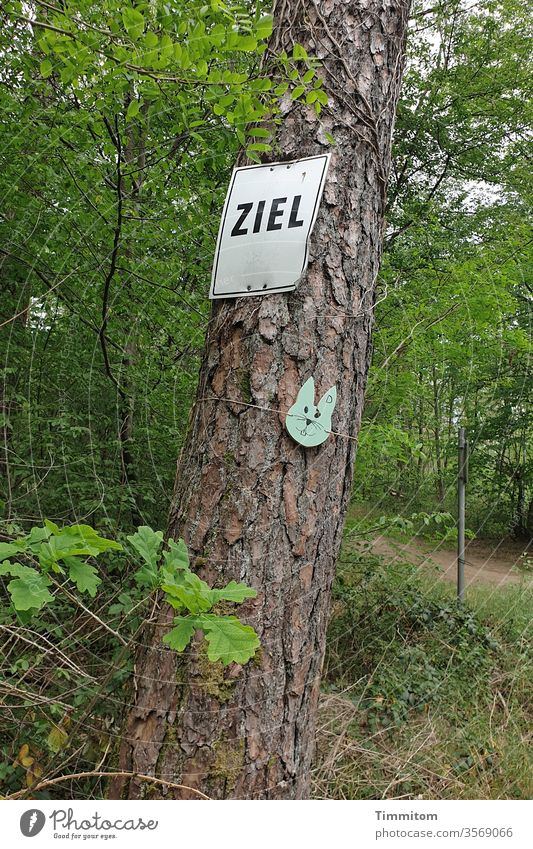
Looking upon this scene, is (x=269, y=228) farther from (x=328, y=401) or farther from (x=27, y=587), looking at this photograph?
(x=27, y=587)

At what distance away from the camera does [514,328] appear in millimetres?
3043

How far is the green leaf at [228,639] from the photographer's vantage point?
0.78 meters

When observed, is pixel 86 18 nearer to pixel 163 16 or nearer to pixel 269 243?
pixel 163 16

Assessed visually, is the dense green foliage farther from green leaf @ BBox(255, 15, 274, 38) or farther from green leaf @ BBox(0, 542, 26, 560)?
green leaf @ BBox(255, 15, 274, 38)

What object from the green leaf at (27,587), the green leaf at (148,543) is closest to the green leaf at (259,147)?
the green leaf at (148,543)

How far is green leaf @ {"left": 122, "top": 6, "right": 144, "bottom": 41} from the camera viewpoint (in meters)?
1.02

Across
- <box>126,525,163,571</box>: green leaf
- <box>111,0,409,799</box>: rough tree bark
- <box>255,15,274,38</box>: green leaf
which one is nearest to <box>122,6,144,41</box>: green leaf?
<box>255,15,274,38</box>: green leaf

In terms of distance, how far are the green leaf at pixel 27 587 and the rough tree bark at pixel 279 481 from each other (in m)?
0.33

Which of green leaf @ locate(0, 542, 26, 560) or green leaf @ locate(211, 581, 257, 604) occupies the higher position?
green leaf @ locate(0, 542, 26, 560)

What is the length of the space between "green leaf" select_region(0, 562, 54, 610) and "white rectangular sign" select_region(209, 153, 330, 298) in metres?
0.64

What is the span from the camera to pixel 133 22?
3.46 ft
